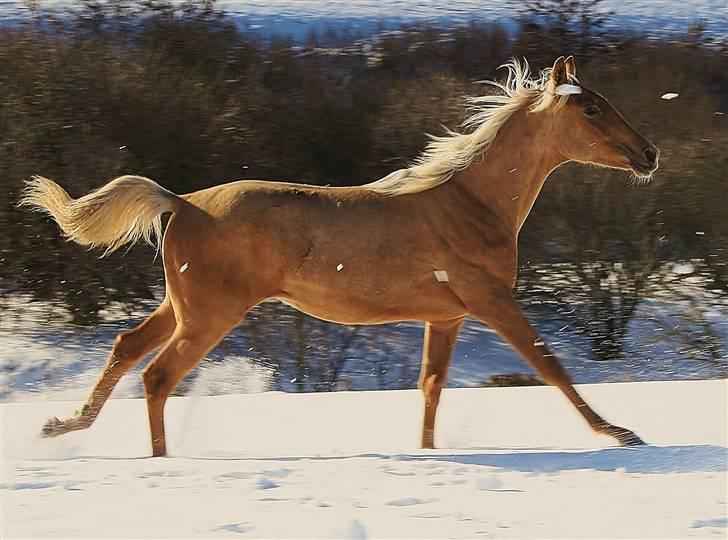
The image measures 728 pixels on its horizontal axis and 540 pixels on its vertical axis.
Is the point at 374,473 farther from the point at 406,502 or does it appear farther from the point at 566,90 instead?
the point at 566,90

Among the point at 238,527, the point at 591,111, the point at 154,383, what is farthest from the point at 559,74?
the point at 238,527

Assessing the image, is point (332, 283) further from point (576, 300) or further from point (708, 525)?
point (576, 300)

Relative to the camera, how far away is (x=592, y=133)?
186 inches

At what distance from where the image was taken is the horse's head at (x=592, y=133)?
4.72 meters

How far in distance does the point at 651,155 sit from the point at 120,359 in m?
2.54

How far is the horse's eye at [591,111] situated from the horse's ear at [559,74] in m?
0.16

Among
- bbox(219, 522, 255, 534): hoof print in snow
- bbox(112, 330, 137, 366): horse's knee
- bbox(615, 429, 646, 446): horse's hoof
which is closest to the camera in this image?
bbox(219, 522, 255, 534): hoof print in snow

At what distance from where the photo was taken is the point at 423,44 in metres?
10.6

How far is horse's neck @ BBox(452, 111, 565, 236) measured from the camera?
187 inches

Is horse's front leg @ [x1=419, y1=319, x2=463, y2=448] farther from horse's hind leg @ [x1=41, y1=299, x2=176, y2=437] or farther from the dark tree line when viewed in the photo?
the dark tree line

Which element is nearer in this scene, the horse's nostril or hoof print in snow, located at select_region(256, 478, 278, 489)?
hoof print in snow, located at select_region(256, 478, 278, 489)

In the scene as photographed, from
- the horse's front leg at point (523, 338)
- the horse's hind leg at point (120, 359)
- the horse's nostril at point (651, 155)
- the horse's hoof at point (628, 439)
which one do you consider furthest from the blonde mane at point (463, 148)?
the horse's hoof at point (628, 439)

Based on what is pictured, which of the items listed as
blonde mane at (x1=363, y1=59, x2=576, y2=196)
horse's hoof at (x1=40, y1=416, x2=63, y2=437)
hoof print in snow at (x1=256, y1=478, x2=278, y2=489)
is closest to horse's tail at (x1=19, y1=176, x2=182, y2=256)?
horse's hoof at (x1=40, y1=416, x2=63, y2=437)

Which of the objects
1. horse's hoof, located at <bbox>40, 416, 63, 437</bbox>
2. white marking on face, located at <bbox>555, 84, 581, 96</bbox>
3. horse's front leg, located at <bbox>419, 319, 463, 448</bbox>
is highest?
white marking on face, located at <bbox>555, 84, 581, 96</bbox>
